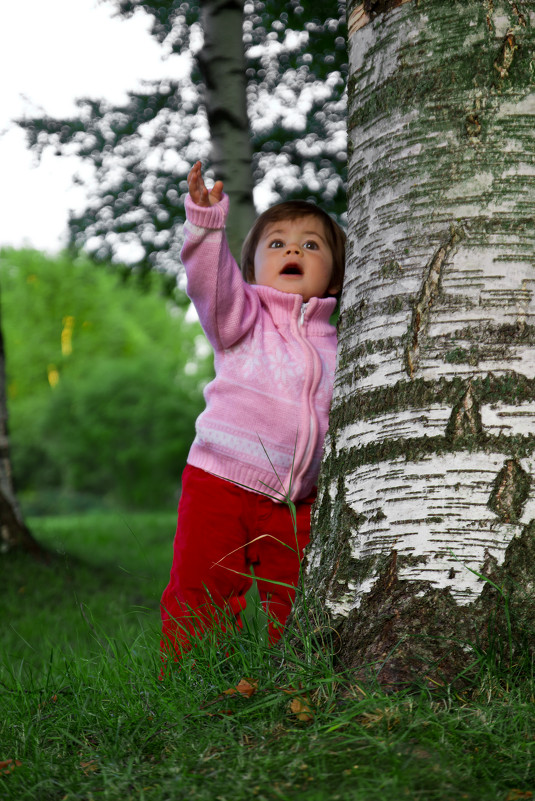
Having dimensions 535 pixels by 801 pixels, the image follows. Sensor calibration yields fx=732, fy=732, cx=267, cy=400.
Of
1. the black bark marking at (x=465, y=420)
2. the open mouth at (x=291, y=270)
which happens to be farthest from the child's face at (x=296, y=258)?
the black bark marking at (x=465, y=420)

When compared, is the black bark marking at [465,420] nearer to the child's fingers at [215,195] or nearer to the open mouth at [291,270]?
the child's fingers at [215,195]

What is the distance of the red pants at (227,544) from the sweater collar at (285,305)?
73 centimetres

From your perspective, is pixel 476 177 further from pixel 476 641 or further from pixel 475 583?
pixel 476 641

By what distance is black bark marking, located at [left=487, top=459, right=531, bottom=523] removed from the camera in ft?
5.79

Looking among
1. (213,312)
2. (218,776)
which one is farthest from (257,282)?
(218,776)

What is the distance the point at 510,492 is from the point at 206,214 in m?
1.48

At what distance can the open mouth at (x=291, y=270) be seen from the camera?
3090 millimetres

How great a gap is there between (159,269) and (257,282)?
5135 millimetres

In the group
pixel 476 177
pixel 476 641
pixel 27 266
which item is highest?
pixel 27 266

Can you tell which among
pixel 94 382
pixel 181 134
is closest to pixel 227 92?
pixel 181 134

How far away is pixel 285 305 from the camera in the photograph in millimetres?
3014

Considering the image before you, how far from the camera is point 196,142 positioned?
7.60 metres

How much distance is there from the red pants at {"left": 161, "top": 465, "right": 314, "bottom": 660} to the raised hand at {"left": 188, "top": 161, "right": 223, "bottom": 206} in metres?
1.04

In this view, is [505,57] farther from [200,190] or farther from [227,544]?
[227,544]
